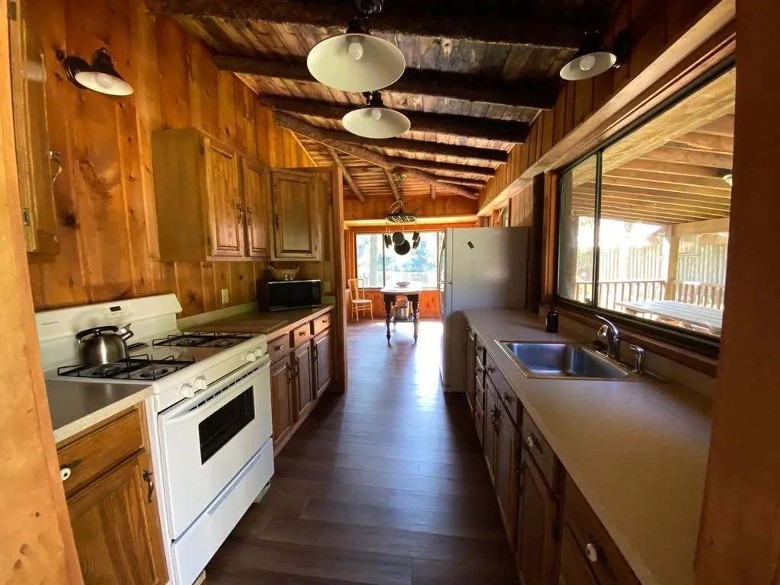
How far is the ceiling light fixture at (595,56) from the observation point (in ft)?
4.15

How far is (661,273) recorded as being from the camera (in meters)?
1.71

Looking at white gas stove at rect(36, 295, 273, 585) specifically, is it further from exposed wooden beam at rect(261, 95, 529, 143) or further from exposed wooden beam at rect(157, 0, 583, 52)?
exposed wooden beam at rect(261, 95, 529, 143)

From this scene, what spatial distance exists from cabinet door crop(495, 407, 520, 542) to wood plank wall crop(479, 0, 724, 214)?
1.54 meters

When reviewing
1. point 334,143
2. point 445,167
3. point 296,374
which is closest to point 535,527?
point 296,374

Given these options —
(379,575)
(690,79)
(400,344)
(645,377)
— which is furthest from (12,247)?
(400,344)

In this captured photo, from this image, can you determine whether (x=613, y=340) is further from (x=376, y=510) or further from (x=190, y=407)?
(x=190, y=407)

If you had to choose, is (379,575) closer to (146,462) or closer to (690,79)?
(146,462)

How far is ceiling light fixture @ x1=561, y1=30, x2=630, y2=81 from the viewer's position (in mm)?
1264

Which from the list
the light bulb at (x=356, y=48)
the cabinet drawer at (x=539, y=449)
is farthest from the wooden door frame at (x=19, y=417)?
the cabinet drawer at (x=539, y=449)

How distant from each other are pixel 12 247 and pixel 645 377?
1.90m

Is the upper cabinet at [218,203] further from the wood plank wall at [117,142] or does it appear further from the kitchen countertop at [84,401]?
the kitchen countertop at [84,401]

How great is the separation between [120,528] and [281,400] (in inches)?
49.7

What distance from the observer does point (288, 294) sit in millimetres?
3100

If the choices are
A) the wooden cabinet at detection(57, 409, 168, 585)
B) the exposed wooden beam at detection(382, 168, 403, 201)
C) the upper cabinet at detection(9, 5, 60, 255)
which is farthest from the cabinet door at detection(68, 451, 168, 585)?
the exposed wooden beam at detection(382, 168, 403, 201)
